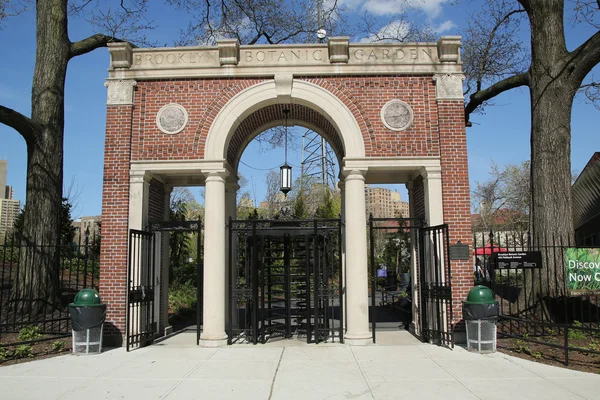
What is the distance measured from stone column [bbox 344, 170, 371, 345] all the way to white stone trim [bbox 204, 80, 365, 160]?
0.79m

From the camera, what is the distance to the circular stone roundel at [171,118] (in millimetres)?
10250

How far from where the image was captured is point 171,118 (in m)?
10.3

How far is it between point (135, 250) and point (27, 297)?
2.99m

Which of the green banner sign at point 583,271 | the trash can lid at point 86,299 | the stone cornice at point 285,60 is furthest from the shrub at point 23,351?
the green banner sign at point 583,271

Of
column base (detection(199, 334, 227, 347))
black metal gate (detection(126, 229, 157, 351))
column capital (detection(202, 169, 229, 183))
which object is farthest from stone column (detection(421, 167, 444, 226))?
black metal gate (detection(126, 229, 157, 351))

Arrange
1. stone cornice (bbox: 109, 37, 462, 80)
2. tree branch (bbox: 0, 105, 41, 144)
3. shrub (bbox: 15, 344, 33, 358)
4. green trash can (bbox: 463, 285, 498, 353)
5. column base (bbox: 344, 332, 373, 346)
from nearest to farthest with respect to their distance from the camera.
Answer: shrub (bbox: 15, 344, 33, 358), green trash can (bbox: 463, 285, 498, 353), column base (bbox: 344, 332, 373, 346), stone cornice (bbox: 109, 37, 462, 80), tree branch (bbox: 0, 105, 41, 144)

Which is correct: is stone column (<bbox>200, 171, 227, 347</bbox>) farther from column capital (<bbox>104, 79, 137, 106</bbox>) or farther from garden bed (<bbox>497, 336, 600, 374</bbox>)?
garden bed (<bbox>497, 336, 600, 374</bbox>)

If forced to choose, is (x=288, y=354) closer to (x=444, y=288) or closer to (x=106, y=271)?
(x=444, y=288)

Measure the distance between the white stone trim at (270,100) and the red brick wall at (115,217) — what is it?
71.9 inches

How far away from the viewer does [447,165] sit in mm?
10008

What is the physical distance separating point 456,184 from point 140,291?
6.93 metres

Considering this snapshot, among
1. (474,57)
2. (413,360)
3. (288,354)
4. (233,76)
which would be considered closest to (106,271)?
(288,354)

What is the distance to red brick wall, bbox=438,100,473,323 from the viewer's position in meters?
9.66

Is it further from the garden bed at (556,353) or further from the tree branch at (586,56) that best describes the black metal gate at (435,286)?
the tree branch at (586,56)
